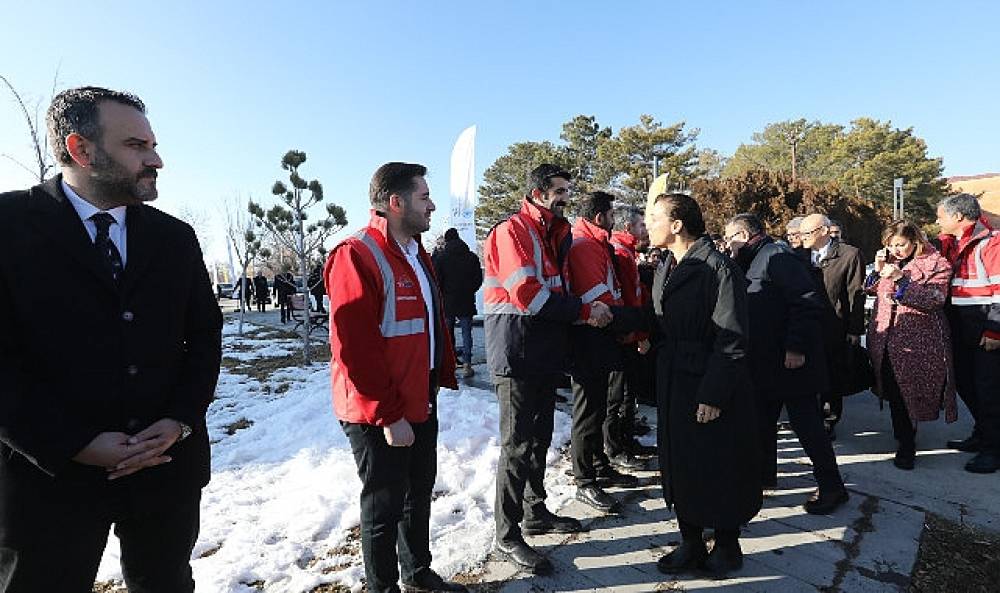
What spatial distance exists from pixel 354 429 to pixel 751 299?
9.53ft

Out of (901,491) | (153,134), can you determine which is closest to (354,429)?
(153,134)

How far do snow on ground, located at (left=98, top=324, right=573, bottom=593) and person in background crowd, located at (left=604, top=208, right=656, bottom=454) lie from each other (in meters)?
0.56

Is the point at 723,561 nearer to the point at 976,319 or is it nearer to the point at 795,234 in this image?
the point at 795,234

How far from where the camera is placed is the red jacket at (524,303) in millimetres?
3102

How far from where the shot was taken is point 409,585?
279 centimetres

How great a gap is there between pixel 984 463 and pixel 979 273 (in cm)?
158

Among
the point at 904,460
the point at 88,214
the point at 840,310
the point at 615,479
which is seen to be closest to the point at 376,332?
the point at 88,214

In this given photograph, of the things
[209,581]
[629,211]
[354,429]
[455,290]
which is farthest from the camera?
[455,290]

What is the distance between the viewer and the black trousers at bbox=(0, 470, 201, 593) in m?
1.62

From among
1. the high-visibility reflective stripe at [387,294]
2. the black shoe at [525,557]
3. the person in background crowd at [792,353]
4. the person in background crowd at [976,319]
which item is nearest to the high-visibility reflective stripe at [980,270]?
the person in background crowd at [976,319]

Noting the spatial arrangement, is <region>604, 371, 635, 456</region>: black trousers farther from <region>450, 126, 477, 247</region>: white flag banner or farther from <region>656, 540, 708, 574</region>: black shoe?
<region>450, 126, 477, 247</region>: white flag banner

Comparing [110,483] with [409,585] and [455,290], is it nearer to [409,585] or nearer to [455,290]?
[409,585]

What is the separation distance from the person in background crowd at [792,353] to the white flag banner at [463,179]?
11932 millimetres

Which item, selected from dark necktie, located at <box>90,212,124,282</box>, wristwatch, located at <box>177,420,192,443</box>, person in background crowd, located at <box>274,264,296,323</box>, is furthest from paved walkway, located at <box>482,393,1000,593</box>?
person in background crowd, located at <box>274,264,296,323</box>
